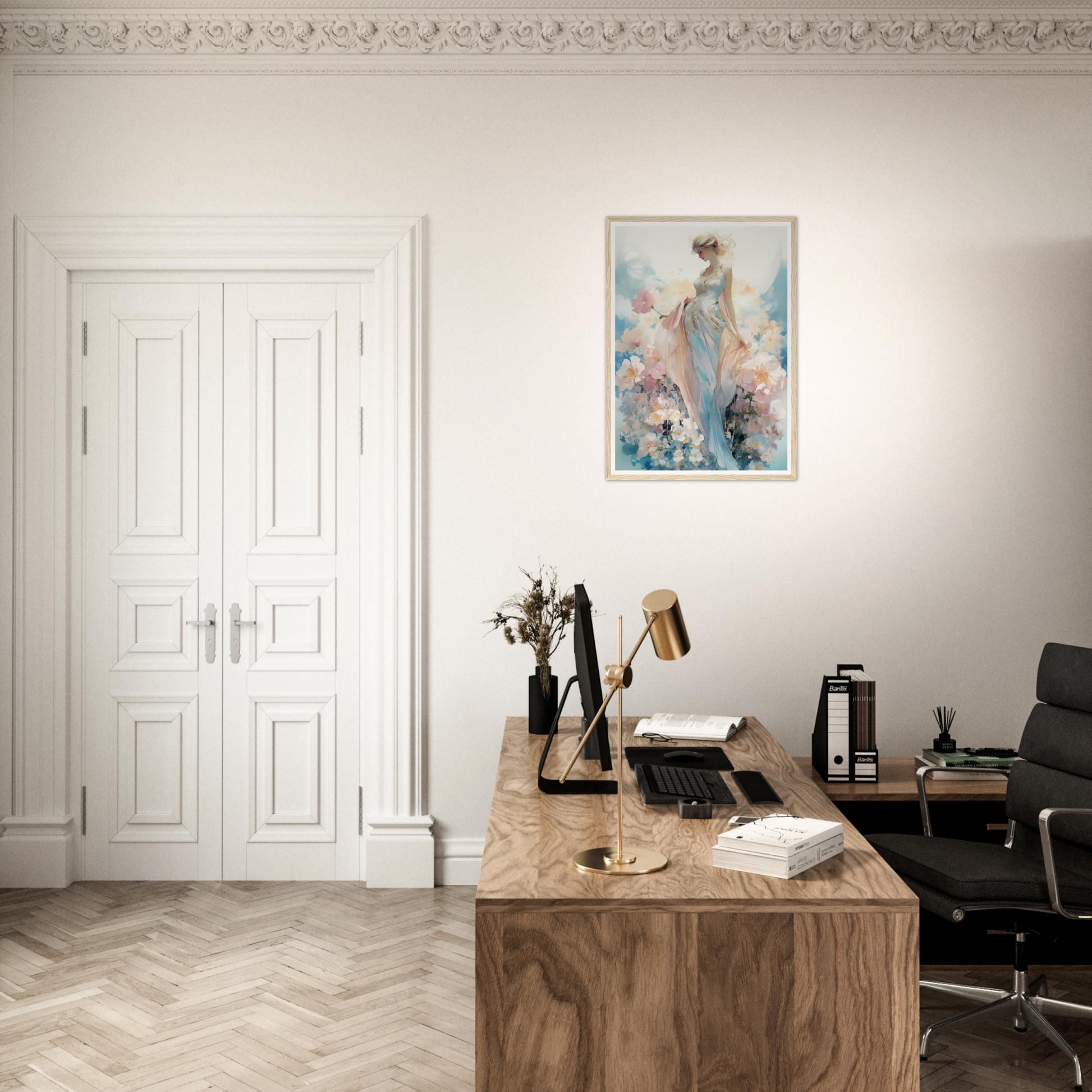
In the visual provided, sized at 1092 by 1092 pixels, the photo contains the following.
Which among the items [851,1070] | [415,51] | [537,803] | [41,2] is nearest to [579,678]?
[537,803]

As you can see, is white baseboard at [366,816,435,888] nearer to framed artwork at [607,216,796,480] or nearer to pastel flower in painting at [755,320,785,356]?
framed artwork at [607,216,796,480]

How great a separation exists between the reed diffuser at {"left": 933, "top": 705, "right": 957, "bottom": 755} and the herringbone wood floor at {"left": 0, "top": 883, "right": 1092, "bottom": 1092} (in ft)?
2.52

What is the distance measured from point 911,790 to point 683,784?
1215mm

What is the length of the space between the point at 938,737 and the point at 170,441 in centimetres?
322

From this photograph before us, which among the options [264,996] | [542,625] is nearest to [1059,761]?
[542,625]

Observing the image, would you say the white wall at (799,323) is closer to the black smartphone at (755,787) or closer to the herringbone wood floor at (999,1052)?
the herringbone wood floor at (999,1052)

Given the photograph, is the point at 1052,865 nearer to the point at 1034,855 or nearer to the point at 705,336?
the point at 1034,855

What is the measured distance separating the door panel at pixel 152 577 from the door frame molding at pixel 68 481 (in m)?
0.11

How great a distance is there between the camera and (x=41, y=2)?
3.75m

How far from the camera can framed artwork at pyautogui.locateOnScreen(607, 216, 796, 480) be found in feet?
12.5

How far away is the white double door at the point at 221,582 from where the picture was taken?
3.90 metres

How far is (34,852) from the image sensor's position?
12.5ft

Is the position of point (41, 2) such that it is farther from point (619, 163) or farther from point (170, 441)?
point (619, 163)

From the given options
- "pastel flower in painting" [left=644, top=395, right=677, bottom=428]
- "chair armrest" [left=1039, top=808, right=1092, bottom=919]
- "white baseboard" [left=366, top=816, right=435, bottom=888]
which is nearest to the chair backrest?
"chair armrest" [left=1039, top=808, right=1092, bottom=919]
